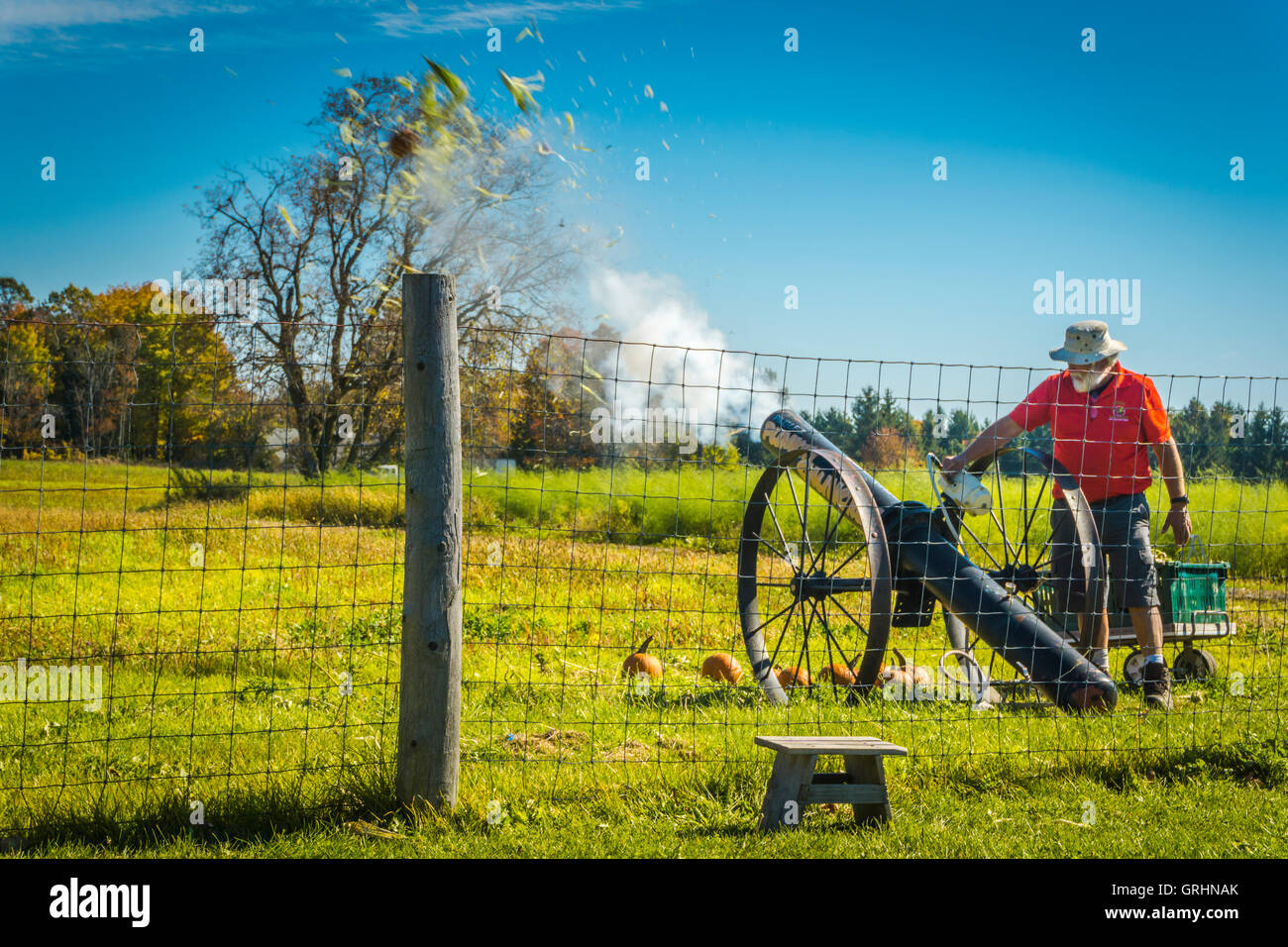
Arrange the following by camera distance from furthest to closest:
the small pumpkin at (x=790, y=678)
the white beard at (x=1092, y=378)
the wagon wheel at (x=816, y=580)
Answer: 1. the small pumpkin at (x=790, y=678)
2. the white beard at (x=1092, y=378)
3. the wagon wheel at (x=816, y=580)

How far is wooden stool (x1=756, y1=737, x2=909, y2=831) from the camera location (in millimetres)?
4203

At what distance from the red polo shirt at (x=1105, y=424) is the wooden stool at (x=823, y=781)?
2983 millimetres

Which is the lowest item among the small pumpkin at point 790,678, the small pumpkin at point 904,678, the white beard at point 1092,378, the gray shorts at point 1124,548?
the small pumpkin at point 790,678

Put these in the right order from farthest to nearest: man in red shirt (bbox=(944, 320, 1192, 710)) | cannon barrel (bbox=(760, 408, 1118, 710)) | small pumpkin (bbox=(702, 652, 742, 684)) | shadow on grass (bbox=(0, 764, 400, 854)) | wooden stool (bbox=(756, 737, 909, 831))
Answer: small pumpkin (bbox=(702, 652, 742, 684)) < man in red shirt (bbox=(944, 320, 1192, 710)) < cannon barrel (bbox=(760, 408, 1118, 710)) < wooden stool (bbox=(756, 737, 909, 831)) < shadow on grass (bbox=(0, 764, 400, 854))

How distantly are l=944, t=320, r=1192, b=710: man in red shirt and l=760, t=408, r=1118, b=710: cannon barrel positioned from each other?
0.49 metres

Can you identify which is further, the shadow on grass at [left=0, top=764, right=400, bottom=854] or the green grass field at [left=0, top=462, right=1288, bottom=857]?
the green grass field at [left=0, top=462, right=1288, bottom=857]

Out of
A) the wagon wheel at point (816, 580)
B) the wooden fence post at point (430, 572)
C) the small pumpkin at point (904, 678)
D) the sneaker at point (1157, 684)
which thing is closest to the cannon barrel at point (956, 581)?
the wagon wheel at point (816, 580)

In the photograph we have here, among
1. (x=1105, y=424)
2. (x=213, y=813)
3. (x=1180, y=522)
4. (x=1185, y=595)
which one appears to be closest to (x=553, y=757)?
(x=213, y=813)

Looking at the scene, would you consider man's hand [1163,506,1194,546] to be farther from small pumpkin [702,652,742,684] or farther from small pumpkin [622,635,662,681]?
small pumpkin [622,635,662,681]

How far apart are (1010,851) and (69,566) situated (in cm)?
1095

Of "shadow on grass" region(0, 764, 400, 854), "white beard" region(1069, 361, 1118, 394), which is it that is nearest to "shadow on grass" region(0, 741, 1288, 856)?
"shadow on grass" region(0, 764, 400, 854)

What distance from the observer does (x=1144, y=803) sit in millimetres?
4727

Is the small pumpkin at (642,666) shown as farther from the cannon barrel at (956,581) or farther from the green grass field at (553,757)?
the cannon barrel at (956,581)

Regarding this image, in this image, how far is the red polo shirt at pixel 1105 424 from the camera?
6527 mm
